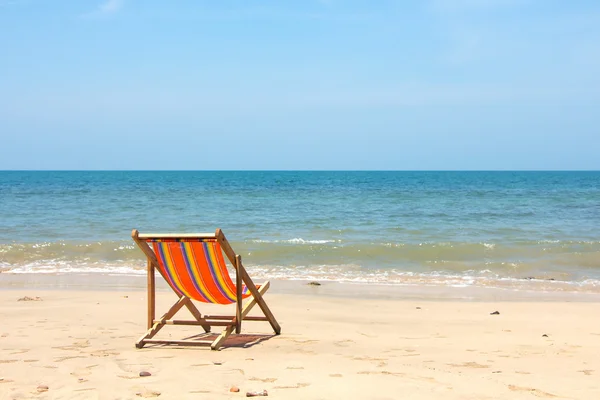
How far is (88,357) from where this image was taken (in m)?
4.95

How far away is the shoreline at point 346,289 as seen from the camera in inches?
352

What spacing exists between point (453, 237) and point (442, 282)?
5.70 meters

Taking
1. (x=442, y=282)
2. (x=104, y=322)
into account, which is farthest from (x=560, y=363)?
(x=442, y=282)

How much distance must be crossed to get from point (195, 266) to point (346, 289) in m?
4.52

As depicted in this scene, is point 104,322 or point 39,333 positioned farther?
point 104,322

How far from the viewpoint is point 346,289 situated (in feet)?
31.6

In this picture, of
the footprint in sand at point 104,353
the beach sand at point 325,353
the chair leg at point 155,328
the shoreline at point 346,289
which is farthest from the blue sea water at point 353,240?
the footprint in sand at point 104,353

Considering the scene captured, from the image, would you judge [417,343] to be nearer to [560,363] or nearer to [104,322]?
[560,363]

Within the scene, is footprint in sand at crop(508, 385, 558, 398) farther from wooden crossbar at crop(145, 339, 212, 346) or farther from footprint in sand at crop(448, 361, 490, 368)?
wooden crossbar at crop(145, 339, 212, 346)

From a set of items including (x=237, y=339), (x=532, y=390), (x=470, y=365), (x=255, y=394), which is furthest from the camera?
(x=237, y=339)

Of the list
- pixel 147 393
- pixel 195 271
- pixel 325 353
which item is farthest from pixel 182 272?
pixel 147 393

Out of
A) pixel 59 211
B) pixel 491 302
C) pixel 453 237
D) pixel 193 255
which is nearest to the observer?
pixel 193 255

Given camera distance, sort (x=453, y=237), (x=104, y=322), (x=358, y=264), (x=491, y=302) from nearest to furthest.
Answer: (x=104, y=322), (x=491, y=302), (x=358, y=264), (x=453, y=237)

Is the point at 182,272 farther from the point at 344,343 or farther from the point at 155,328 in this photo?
the point at 344,343
